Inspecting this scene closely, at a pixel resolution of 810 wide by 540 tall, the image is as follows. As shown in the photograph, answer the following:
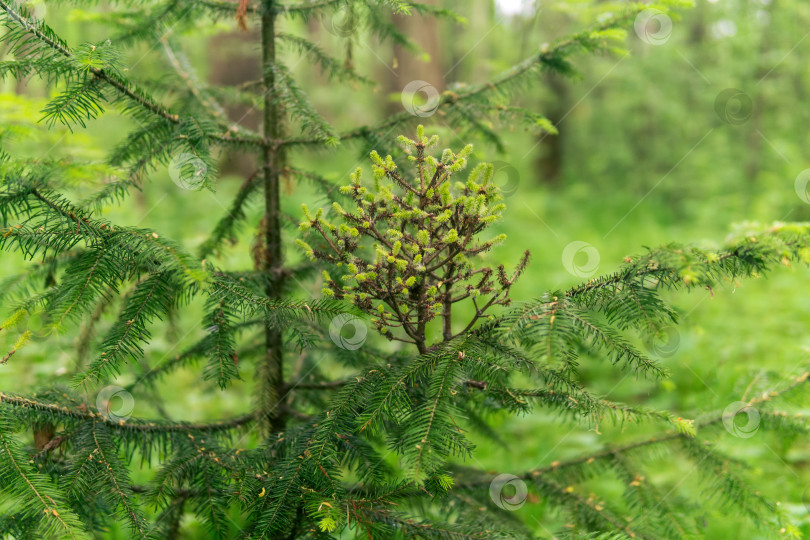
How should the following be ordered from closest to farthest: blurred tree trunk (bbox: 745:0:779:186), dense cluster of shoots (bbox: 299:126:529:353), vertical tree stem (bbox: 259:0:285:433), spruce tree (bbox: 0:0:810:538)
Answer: spruce tree (bbox: 0:0:810:538)
dense cluster of shoots (bbox: 299:126:529:353)
vertical tree stem (bbox: 259:0:285:433)
blurred tree trunk (bbox: 745:0:779:186)

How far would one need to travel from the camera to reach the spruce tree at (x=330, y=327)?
1325mm

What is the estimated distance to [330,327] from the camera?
5.28 ft

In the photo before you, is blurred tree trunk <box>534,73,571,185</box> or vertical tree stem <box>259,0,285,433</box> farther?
blurred tree trunk <box>534,73,571,185</box>

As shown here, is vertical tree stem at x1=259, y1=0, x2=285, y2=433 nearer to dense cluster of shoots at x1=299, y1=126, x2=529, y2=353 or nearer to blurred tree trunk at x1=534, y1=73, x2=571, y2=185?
dense cluster of shoots at x1=299, y1=126, x2=529, y2=353

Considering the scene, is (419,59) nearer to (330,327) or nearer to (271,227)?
(271,227)

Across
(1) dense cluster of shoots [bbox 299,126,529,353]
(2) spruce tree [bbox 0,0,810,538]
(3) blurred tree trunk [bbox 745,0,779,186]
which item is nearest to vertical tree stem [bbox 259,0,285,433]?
(2) spruce tree [bbox 0,0,810,538]

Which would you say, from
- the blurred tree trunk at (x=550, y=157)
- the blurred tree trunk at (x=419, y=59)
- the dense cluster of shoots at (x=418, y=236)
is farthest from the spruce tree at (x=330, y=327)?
the blurred tree trunk at (x=550, y=157)

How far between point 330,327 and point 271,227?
549 millimetres

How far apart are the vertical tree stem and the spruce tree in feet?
0.04

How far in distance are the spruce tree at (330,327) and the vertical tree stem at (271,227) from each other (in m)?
0.01

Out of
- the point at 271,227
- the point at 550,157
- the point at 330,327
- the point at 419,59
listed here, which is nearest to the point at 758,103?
the point at 550,157

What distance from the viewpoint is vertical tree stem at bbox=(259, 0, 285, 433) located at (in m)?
1.89

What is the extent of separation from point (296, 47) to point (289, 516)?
1659 mm

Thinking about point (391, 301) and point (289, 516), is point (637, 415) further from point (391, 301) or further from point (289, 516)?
point (289, 516)
